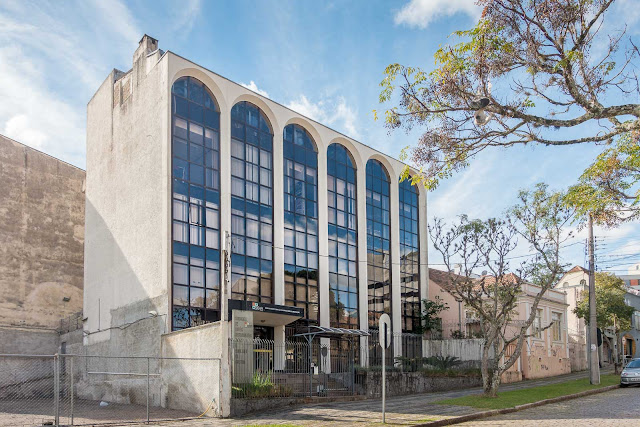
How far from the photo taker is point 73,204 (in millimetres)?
35125

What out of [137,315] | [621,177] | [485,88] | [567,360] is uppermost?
[485,88]

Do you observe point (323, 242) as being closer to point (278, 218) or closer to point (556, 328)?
point (278, 218)

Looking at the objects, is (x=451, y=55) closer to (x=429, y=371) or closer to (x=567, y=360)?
(x=429, y=371)

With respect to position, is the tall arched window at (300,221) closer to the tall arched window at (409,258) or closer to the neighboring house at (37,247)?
the tall arched window at (409,258)

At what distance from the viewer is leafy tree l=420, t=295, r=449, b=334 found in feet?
123

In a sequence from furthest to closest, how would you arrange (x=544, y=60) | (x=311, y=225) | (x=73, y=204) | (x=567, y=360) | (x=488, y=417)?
(x=567, y=360) → (x=73, y=204) → (x=311, y=225) → (x=488, y=417) → (x=544, y=60)

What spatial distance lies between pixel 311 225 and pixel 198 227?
23.6 ft

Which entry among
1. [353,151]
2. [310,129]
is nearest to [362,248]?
[353,151]

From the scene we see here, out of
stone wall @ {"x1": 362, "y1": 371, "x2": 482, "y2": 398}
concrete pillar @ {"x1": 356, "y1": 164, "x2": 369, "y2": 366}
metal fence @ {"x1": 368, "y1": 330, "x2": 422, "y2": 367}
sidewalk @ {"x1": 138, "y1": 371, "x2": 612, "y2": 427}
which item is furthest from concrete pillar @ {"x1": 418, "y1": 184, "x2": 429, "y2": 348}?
sidewalk @ {"x1": 138, "y1": 371, "x2": 612, "y2": 427}

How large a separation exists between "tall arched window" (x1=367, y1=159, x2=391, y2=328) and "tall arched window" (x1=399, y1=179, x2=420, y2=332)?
137 cm

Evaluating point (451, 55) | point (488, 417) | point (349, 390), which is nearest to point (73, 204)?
point (349, 390)

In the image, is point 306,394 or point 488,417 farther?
point 306,394

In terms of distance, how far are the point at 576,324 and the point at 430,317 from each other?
62.8 ft

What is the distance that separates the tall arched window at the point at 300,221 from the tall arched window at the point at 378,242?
4626 millimetres
